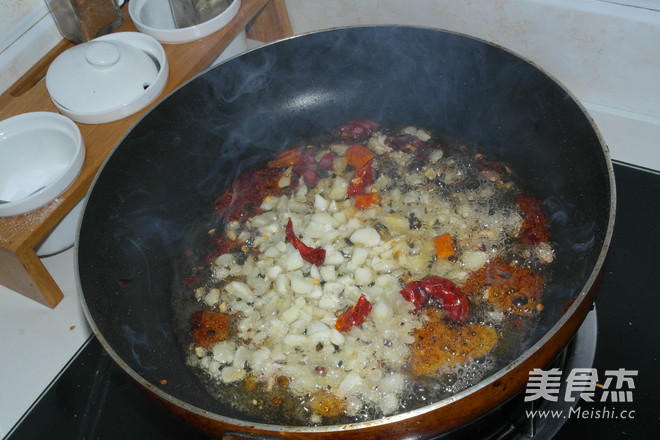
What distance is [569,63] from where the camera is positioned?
1433 millimetres

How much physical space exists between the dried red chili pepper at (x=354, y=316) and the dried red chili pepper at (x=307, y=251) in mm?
136

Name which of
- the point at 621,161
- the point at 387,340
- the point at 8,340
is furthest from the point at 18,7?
the point at 621,161

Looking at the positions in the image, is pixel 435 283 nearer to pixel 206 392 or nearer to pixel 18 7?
pixel 206 392

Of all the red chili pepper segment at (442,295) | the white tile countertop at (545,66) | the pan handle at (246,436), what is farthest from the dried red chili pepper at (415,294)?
the white tile countertop at (545,66)

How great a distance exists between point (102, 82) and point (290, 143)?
1.52ft

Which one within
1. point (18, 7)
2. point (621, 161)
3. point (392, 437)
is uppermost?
point (18, 7)

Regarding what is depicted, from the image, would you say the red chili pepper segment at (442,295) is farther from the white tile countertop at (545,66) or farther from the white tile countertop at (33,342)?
the white tile countertop at (33,342)

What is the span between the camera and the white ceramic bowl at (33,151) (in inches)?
51.0

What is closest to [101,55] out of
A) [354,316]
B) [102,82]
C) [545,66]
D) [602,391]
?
[102,82]

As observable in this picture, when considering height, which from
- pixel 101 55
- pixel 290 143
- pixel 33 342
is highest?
pixel 101 55

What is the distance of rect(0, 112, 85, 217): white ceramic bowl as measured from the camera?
4.25 ft

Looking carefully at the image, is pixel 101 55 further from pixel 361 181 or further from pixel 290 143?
pixel 361 181

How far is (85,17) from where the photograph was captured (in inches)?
57.2

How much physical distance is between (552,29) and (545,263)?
1.93 feet
